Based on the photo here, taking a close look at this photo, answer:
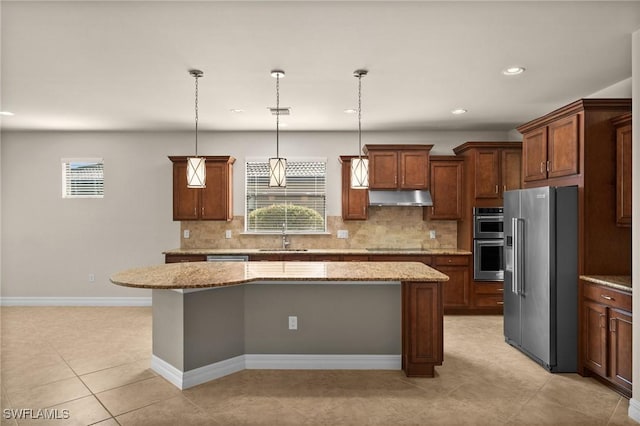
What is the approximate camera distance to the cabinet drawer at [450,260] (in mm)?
5609

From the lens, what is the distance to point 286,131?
6305 mm

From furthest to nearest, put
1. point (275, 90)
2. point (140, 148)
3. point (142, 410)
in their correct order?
1. point (140, 148)
2. point (275, 90)
3. point (142, 410)

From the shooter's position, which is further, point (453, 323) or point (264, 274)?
point (453, 323)

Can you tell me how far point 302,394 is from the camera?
10.3ft

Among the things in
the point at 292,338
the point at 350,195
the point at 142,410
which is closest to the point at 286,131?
the point at 350,195

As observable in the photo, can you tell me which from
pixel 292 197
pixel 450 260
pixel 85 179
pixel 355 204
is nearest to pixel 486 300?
pixel 450 260

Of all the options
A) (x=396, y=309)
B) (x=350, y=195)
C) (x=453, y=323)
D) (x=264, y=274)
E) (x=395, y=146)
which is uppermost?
(x=395, y=146)

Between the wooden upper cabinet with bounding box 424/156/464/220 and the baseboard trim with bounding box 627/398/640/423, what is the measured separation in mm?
3356

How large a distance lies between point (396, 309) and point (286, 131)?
3.64 meters

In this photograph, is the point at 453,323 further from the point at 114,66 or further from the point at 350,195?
the point at 114,66

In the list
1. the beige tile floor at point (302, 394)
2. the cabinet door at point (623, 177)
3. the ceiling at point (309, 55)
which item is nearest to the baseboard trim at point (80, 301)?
the beige tile floor at point (302, 394)

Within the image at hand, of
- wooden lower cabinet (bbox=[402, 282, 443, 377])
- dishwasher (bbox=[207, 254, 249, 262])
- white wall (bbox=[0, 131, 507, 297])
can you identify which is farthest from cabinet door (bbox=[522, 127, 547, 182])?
dishwasher (bbox=[207, 254, 249, 262])

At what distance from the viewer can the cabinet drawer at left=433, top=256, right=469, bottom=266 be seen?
5609mm

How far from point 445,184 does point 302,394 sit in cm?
391
